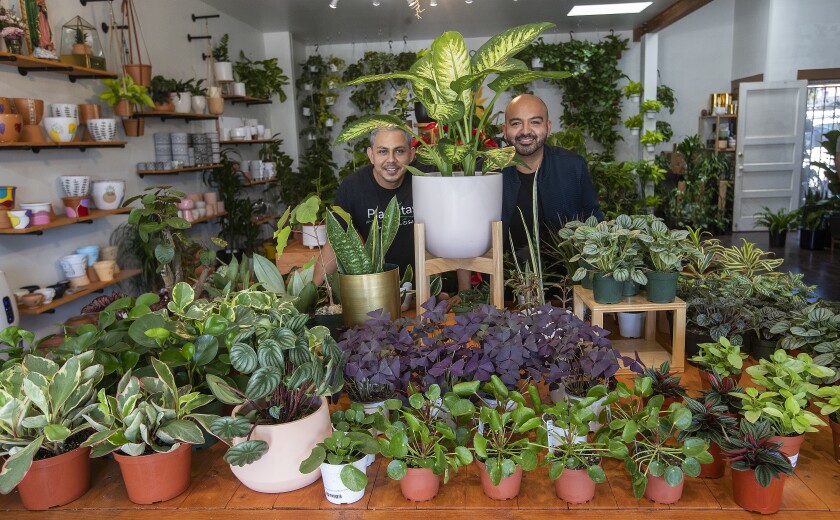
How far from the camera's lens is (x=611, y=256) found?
1.67 metres

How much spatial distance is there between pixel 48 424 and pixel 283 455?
41 cm

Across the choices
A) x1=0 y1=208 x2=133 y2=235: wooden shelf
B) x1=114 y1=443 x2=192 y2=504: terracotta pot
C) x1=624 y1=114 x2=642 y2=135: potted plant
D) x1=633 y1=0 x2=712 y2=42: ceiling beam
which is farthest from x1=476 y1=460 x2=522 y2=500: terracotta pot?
x1=624 y1=114 x2=642 y2=135: potted plant

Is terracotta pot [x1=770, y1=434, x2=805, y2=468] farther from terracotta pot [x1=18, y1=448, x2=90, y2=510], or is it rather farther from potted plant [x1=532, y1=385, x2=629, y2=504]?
terracotta pot [x1=18, y1=448, x2=90, y2=510]

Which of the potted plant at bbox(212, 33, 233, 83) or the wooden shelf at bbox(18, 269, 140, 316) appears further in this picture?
the potted plant at bbox(212, 33, 233, 83)

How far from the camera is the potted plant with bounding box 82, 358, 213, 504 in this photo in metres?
1.07

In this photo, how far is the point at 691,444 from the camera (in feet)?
3.41

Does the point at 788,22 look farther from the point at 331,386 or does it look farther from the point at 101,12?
the point at 331,386

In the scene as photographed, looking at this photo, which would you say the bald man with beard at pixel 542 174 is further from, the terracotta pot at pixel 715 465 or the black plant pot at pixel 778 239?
the black plant pot at pixel 778 239

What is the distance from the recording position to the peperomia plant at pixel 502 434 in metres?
1.04

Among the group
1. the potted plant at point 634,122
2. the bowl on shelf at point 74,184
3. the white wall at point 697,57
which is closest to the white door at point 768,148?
the white wall at point 697,57

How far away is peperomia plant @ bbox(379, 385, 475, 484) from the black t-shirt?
1744 millimetres

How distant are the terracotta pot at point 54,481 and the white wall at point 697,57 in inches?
423

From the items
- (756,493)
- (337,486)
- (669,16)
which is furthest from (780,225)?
(337,486)

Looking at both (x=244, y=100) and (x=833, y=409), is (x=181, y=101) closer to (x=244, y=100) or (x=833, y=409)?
(x=244, y=100)
